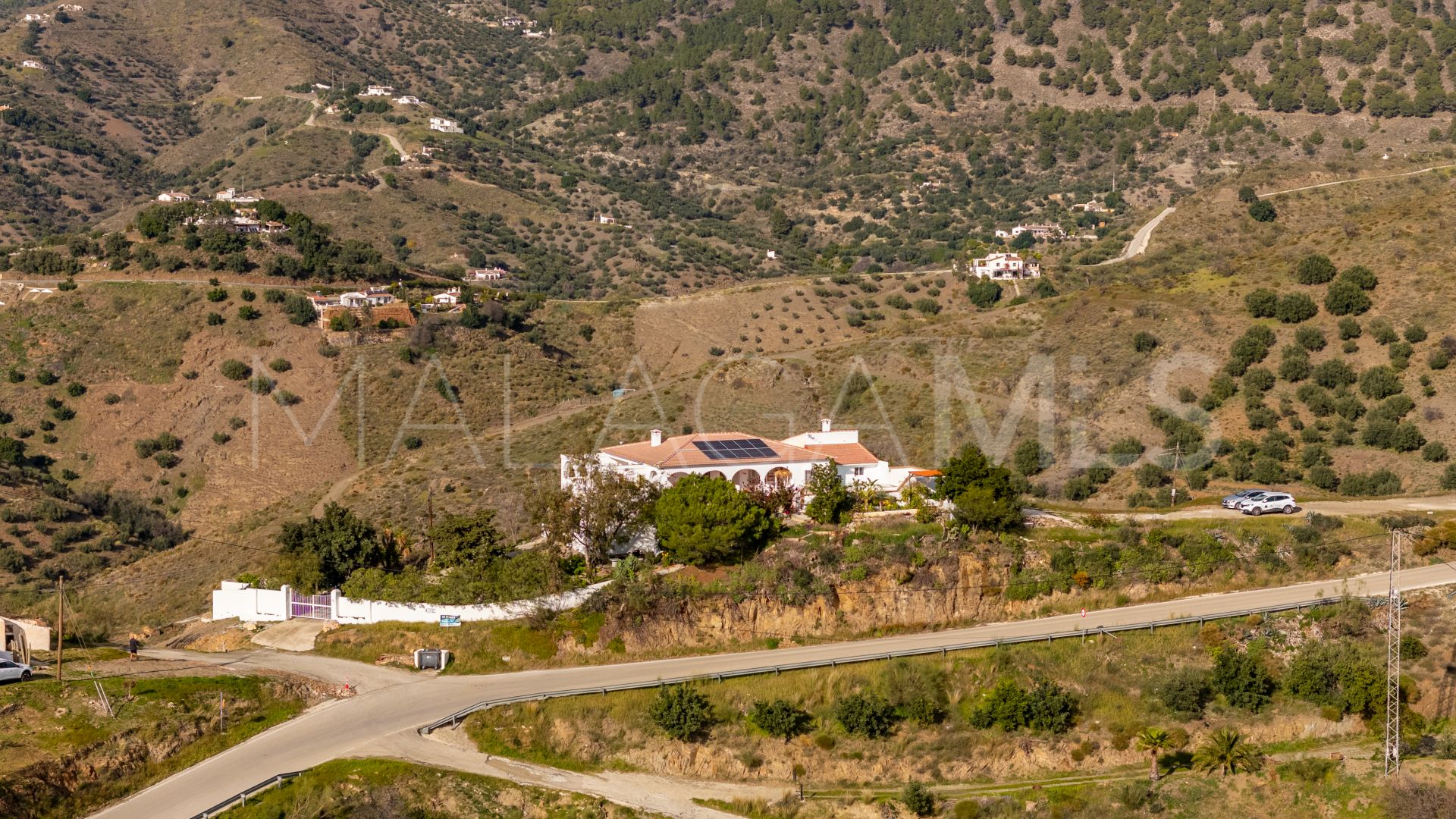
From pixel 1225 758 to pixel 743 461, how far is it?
1926cm

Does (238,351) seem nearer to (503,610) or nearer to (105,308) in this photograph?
(105,308)

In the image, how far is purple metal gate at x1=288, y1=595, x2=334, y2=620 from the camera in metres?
45.2

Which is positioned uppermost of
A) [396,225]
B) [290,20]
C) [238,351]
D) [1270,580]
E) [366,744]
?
[290,20]

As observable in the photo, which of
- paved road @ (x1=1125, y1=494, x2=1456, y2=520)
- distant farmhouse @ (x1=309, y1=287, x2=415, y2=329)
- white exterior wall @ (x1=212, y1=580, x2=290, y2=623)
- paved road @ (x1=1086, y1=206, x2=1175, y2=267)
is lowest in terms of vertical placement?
white exterior wall @ (x1=212, y1=580, x2=290, y2=623)

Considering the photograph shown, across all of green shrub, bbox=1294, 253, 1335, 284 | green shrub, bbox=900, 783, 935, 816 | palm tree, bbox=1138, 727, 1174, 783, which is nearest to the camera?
green shrub, bbox=900, 783, 935, 816

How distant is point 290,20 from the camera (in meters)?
161

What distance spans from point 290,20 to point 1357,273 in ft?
422

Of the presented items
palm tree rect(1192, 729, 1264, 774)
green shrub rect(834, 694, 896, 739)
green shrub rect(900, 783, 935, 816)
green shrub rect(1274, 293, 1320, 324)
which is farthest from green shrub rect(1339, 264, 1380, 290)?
green shrub rect(900, 783, 935, 816)

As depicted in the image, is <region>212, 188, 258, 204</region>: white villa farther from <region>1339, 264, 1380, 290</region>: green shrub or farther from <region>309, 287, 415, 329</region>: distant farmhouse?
<region>1339, 264, 1380, 290</region>: green shrub

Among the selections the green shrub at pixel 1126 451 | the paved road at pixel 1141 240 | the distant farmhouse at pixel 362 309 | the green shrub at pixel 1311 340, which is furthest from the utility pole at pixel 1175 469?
the distant farmhouse at pixel 362 309

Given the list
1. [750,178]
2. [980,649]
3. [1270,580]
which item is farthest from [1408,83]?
[980,649]

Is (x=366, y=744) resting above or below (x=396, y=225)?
below

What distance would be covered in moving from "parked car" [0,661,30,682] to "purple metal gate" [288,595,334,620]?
→ 30.5 feet

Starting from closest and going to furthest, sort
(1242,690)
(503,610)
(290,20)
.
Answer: (1242,690), (503,610), (290,20)
